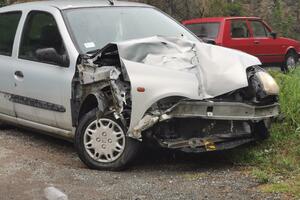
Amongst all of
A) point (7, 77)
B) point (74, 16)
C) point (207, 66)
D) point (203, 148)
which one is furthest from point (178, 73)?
point (7, 77)

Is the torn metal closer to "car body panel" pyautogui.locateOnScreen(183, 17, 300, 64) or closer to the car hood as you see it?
the car hood

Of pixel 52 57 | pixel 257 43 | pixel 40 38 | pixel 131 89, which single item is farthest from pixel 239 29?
pixel 131 89

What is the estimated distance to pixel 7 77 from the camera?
296 inches

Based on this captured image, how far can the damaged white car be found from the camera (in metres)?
5.64

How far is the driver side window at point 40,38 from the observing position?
6.76 m

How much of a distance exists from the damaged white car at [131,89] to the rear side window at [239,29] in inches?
355

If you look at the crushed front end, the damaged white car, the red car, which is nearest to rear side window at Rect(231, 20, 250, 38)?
the red car

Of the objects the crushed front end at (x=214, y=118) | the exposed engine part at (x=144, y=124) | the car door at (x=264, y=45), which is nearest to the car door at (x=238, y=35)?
the car door at (x=264, y=45)

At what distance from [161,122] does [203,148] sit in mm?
472

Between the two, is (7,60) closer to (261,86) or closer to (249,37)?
(261,86)

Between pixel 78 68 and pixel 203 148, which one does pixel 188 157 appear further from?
pixel 78 68

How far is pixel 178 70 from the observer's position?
5.79 m

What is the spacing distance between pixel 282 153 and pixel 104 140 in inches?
73.0

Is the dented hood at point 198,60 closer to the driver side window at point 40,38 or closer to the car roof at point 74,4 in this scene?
the driver side window at point 40,38
